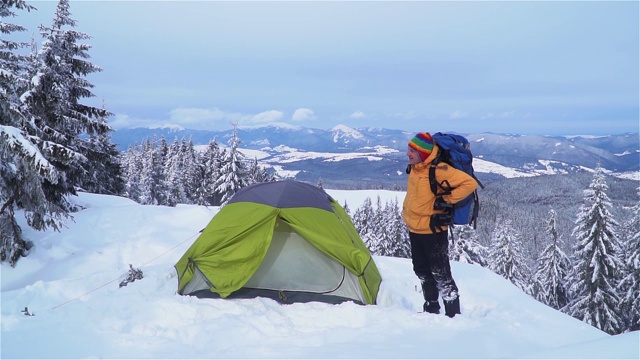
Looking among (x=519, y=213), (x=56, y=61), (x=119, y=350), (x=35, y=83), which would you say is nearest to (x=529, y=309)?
(x=119, y=350)

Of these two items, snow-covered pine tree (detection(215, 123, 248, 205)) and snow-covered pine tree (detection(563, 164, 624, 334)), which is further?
snow-covered pine tree (detection(215, 123, 248, 205))

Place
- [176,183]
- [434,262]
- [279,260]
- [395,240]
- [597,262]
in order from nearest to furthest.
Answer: [434,262]
[279,260]
[597,262]
[395,240]
[176,183]

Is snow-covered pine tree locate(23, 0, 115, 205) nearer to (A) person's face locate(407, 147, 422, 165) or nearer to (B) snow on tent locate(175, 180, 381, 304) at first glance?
(B) snow on tent locate(175, 180, 381, 304)

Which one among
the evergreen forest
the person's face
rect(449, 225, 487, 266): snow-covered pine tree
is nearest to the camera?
the person's face

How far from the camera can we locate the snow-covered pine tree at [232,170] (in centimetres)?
2828

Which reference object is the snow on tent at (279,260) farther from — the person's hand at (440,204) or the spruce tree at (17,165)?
the spruce tree at (17,165)

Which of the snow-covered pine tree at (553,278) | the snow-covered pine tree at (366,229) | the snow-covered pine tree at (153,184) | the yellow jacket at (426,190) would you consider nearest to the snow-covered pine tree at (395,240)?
the snow-covered pine tree at (366,229)

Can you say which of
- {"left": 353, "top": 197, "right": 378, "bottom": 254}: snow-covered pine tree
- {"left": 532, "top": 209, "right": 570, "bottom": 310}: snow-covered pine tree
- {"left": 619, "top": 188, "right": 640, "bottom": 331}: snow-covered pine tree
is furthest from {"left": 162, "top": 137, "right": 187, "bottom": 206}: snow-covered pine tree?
{"left": 619, "top": 188, "right": 640, "bottom": 331}: snow-covered pine tree

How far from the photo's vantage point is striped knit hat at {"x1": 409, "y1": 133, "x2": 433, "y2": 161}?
5.22 meters

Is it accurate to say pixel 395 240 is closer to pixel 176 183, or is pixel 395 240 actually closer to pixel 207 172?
pixel 207 172

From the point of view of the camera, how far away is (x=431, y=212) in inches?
209

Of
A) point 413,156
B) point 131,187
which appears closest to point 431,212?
point 413,156

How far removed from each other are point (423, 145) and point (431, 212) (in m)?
0.97

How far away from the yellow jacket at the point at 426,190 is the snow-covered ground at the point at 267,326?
53.4 inches
